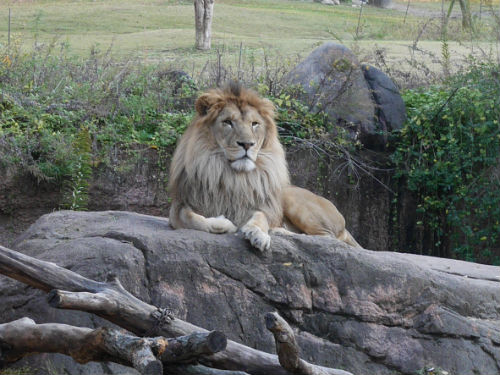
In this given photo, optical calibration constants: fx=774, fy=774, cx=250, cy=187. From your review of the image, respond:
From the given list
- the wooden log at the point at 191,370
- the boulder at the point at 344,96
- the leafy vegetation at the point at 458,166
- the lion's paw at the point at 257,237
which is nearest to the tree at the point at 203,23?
the boulder at the point at 344,96

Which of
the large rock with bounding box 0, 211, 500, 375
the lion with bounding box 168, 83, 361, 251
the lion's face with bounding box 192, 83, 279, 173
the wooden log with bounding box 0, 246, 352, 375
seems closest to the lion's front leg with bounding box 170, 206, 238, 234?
the lion with bounding box 168, 83, 361, 251

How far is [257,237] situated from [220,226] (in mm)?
420

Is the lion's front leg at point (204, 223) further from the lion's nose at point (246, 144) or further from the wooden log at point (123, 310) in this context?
the wooden log at point (123, 310)

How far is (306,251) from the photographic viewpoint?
21.5ft

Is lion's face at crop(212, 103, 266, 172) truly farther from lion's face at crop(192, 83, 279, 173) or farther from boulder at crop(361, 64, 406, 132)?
boulder at crop(361, 64, 406, 132)

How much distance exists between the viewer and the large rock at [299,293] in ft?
19.9

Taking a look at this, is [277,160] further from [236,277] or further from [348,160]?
[348,160]

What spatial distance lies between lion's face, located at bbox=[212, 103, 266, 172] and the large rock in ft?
2.17

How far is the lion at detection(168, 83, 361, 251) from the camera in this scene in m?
6.52

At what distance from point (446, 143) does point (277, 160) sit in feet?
17.4

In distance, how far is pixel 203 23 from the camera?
18.6 metres

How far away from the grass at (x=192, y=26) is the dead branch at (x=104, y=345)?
11.0 m

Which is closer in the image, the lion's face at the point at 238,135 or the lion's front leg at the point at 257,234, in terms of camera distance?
the lion's front leg at the point at 257,234

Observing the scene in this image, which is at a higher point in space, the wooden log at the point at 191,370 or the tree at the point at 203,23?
the tree at the point at 203,23
